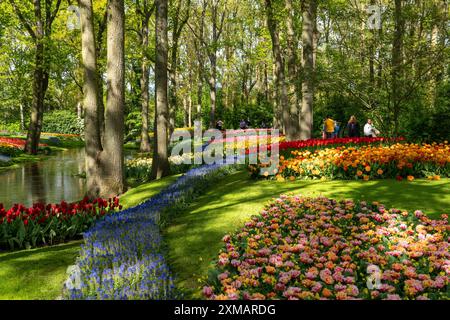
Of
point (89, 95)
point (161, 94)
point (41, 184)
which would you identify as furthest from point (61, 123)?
point (89, 95)

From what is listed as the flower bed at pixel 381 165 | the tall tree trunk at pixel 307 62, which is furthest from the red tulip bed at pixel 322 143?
the flower bed at pixel 381 165

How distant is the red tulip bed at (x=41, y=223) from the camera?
271 inches

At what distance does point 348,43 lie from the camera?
15336mm

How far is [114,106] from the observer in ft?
36.1

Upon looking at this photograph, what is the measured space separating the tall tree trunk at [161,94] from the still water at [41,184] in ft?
9.48

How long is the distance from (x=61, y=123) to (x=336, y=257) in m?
54.0

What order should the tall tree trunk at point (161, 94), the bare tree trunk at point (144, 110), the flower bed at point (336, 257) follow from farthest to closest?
the bare tree trunk at point (144, 110) < the tall tree trunk at point (161, 94) < the flower bed at point (336, 257)

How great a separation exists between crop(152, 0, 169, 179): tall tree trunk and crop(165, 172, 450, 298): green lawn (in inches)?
136

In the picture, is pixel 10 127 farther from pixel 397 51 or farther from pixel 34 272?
pixel 34 272

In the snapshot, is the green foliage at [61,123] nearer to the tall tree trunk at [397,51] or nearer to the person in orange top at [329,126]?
the person in orange top at [329,126]
